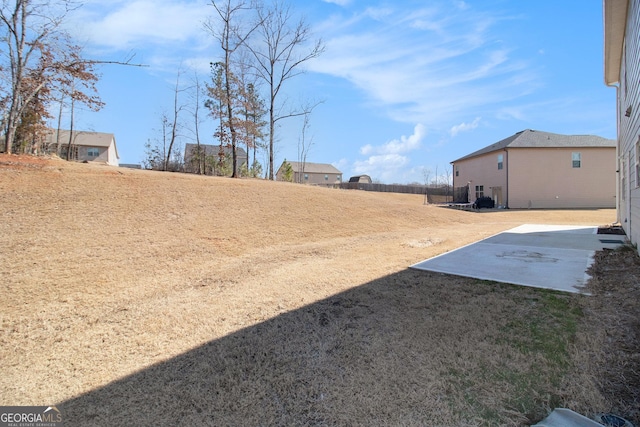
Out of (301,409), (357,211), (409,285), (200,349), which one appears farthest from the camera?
(357,211)

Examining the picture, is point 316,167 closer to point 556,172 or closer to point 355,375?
point 556,172

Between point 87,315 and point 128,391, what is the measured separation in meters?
1.77

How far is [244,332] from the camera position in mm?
3270

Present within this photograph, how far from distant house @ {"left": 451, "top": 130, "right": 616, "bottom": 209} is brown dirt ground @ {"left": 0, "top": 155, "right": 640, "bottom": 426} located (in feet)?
69.6

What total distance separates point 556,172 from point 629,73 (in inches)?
805

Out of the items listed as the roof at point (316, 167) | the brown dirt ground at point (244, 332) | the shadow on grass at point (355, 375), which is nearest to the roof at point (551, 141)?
the brown dirt ground at point (244, 332)

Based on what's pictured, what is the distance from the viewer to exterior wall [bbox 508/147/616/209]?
22797 millimetres

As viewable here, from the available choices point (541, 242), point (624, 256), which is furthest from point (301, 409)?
point (541, 242)

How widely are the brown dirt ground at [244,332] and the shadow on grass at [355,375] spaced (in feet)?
0.04

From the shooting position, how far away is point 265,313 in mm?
3721

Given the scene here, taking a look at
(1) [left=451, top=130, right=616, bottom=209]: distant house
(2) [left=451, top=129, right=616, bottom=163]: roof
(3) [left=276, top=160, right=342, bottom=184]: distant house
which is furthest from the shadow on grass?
(3) [left=276, top=160, right=342, bottom=184]: distant house

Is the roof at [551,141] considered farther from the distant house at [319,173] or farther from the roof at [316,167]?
the roof at [316,167]

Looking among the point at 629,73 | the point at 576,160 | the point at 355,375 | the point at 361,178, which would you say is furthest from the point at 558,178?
the point at 361,178

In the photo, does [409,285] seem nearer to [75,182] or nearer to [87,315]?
[87,315]
